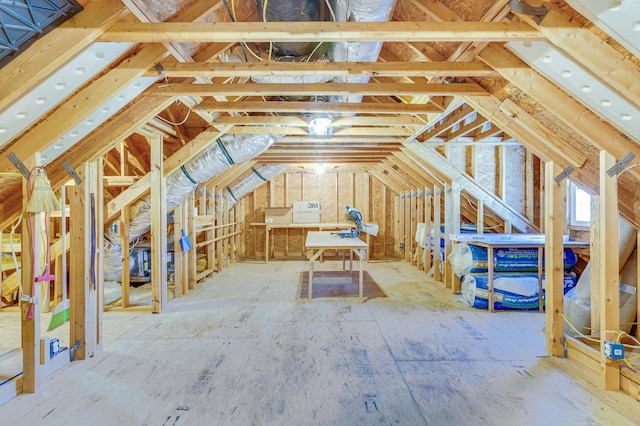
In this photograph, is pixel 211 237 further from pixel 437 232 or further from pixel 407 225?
pixel 407 225

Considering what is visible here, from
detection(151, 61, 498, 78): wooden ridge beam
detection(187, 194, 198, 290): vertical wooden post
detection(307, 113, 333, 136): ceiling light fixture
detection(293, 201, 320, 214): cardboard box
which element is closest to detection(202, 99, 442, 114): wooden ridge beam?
detection(307, 113, 333, 136): ceiling light fixture

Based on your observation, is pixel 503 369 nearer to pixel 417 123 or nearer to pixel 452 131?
pixel 417 123

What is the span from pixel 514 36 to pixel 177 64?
6.86 ft

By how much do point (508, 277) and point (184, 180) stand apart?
4.11 meters

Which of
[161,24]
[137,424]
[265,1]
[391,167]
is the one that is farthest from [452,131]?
[137,424]

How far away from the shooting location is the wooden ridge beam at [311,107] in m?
3.14

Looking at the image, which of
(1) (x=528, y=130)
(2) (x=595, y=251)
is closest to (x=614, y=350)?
(2) (x=595, y=251)

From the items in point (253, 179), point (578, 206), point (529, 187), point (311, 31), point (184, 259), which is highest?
point (311, 31)

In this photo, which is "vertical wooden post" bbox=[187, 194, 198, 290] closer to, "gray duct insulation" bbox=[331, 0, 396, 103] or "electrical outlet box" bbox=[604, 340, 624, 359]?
"gray duct insulation" bbox=[331, 0, 396, 103]

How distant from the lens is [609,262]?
85.6 inches

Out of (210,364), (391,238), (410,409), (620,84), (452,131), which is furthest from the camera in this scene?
(391,238)

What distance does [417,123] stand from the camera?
12.3 ft

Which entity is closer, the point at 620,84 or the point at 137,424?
the point at 620,84

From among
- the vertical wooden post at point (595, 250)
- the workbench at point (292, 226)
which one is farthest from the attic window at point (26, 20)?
the workbench at point (292, 226)
